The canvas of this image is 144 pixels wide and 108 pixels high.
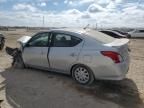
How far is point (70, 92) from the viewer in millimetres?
6258

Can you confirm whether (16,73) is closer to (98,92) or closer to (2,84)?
(2,84)

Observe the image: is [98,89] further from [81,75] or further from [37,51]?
[37,51]

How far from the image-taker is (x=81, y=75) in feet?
22.4

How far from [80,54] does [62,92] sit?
4.01 ft

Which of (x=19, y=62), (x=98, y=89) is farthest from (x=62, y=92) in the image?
(x=19, y=62)

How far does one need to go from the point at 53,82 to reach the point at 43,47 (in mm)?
1288

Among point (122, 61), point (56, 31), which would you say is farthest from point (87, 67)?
point (56, 31)

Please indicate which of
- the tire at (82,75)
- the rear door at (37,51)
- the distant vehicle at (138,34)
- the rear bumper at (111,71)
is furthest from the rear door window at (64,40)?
the distant vehicle at (138,34)

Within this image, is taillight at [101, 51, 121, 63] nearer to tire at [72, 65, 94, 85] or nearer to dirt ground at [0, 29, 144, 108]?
tire at [72, 65, 94, 85]

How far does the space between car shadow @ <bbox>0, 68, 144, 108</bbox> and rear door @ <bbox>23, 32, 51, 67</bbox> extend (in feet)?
1.36

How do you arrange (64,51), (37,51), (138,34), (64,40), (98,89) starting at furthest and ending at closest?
(138,34) → (37,51) → (64,40) → (64,51) → (98,89)

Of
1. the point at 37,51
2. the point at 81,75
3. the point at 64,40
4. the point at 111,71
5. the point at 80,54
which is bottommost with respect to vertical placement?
the point at 81,75

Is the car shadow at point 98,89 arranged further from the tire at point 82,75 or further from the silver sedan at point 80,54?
the silver sedan at point 80,54

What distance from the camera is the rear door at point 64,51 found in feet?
22.7
